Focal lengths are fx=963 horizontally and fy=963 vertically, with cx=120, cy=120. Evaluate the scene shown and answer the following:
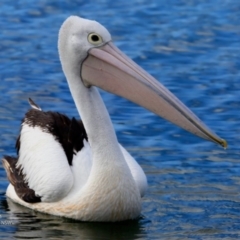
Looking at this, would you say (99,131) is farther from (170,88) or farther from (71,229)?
(170,88)

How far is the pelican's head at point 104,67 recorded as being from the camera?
5.71 metres

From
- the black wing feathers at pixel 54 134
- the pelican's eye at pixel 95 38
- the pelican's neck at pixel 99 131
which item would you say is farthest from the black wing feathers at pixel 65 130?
the pelican's eye at pixel 95 38

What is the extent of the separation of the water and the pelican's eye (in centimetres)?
115

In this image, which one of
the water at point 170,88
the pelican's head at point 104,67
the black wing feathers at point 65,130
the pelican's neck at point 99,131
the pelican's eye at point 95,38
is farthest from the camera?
the black wing feathers at point 65,130

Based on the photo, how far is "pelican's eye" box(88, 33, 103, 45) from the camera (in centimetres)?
583

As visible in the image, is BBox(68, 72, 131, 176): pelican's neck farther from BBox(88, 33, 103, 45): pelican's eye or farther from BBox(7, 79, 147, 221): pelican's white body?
BBox(88, 33, 103, 45): pelican's eye

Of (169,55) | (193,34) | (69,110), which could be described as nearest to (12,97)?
(69,110)

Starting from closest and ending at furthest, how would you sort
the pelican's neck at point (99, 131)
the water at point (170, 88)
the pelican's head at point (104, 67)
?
the pelican's head at point (104, 67) → the pelican's neck at point (99, 131) → the water at point (170, 88)

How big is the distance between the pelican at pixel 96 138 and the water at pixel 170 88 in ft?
0.47

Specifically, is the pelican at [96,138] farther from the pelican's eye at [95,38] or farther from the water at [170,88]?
the water at [170,88]

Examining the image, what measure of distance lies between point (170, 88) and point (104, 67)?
3.23 m

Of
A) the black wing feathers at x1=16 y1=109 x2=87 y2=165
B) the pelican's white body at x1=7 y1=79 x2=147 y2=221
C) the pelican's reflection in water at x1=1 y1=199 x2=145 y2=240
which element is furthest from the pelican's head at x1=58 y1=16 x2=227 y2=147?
the pelican's reflection in water at x1=1 y1=199 x2=145 y2=240

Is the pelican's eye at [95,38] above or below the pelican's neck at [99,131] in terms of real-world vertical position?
above

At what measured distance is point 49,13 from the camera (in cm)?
1198
